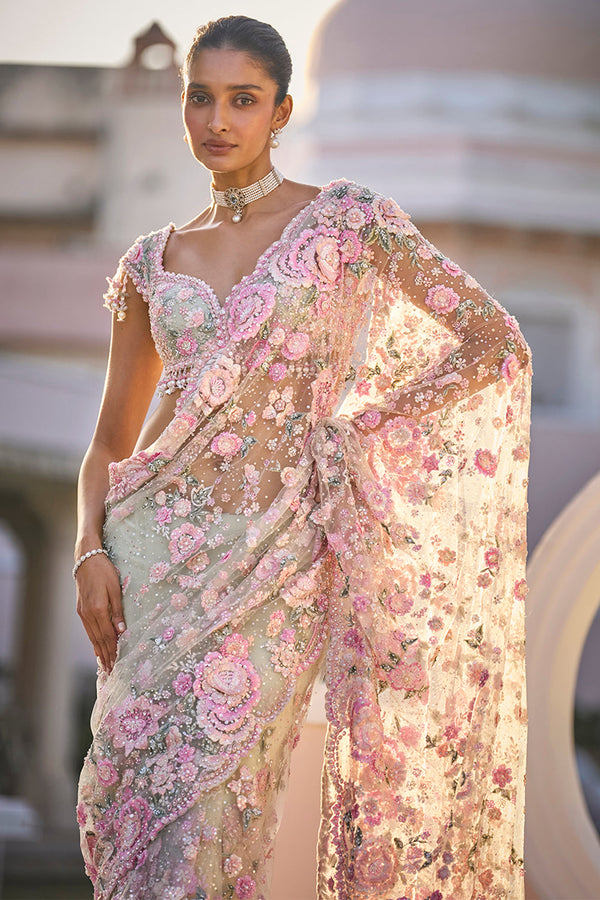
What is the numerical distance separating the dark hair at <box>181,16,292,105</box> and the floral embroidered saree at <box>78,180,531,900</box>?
8.2 inches

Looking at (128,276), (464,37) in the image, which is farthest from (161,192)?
(128,276)

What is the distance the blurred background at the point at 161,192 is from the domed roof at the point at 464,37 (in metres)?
0.02

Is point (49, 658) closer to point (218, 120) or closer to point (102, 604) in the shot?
point (102, 604)

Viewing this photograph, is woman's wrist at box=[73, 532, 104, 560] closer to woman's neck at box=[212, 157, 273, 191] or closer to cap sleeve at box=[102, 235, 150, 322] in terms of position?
cap sleeve at box=[102, 235, 150, 322]

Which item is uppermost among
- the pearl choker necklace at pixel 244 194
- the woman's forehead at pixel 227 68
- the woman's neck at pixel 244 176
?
the woman's forehead at pixel 227 68

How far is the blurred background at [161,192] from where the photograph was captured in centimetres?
593

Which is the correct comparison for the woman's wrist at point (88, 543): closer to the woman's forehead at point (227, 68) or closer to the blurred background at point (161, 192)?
the woman's forehead at point (227, 68)

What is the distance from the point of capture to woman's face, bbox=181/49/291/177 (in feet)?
5.56

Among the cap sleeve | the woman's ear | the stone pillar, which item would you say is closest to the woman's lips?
the woman's ear

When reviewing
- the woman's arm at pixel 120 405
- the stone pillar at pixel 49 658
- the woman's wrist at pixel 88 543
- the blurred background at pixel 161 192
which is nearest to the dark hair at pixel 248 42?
the woman's arm at pixel 120 405

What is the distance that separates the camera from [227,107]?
1699 mm

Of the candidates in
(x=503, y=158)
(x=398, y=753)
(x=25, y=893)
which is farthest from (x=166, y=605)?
(x=503, y=158)

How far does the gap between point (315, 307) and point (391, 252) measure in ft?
0.50

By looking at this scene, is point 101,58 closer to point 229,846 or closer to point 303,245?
point 303,245
